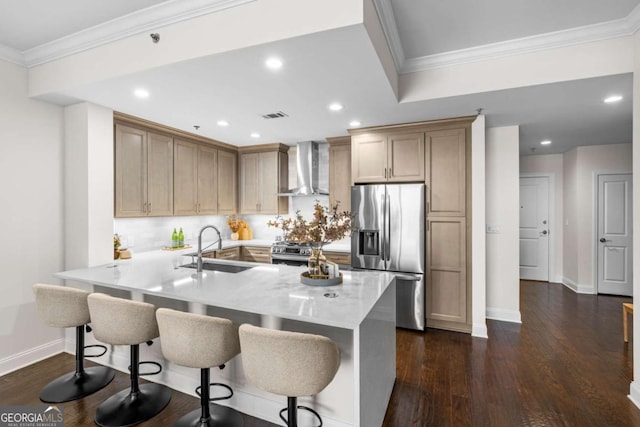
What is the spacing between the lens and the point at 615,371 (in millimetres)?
2684

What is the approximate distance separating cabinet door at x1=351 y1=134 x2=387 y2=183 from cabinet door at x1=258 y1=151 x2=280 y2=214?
1.52 meters

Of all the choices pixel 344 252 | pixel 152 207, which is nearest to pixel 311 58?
pixel 344 252

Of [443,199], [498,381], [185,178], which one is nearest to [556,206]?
[443,199]

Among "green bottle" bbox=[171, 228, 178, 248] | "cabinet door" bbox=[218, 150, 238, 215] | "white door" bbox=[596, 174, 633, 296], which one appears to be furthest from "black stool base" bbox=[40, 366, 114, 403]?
"white door" bbox=[596, 174, 633, 296]

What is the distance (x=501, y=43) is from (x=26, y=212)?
176 inches

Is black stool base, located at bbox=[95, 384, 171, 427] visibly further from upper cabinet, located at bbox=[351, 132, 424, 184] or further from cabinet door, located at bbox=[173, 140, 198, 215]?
upper cabinet, located at bbox=[351, 132, 424, 184]

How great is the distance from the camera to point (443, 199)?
3584mm

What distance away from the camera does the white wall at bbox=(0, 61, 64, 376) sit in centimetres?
271

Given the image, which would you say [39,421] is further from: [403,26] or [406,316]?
[403,26]

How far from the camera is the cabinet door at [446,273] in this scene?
3.51 m

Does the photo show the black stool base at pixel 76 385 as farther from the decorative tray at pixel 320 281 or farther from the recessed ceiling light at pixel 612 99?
the recessed ceiling light at pixel 612 99

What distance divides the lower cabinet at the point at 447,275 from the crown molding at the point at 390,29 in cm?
182

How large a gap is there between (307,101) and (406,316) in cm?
263

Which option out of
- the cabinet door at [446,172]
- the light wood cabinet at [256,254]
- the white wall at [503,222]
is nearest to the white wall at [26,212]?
the light wood cabinet at [256,254]
